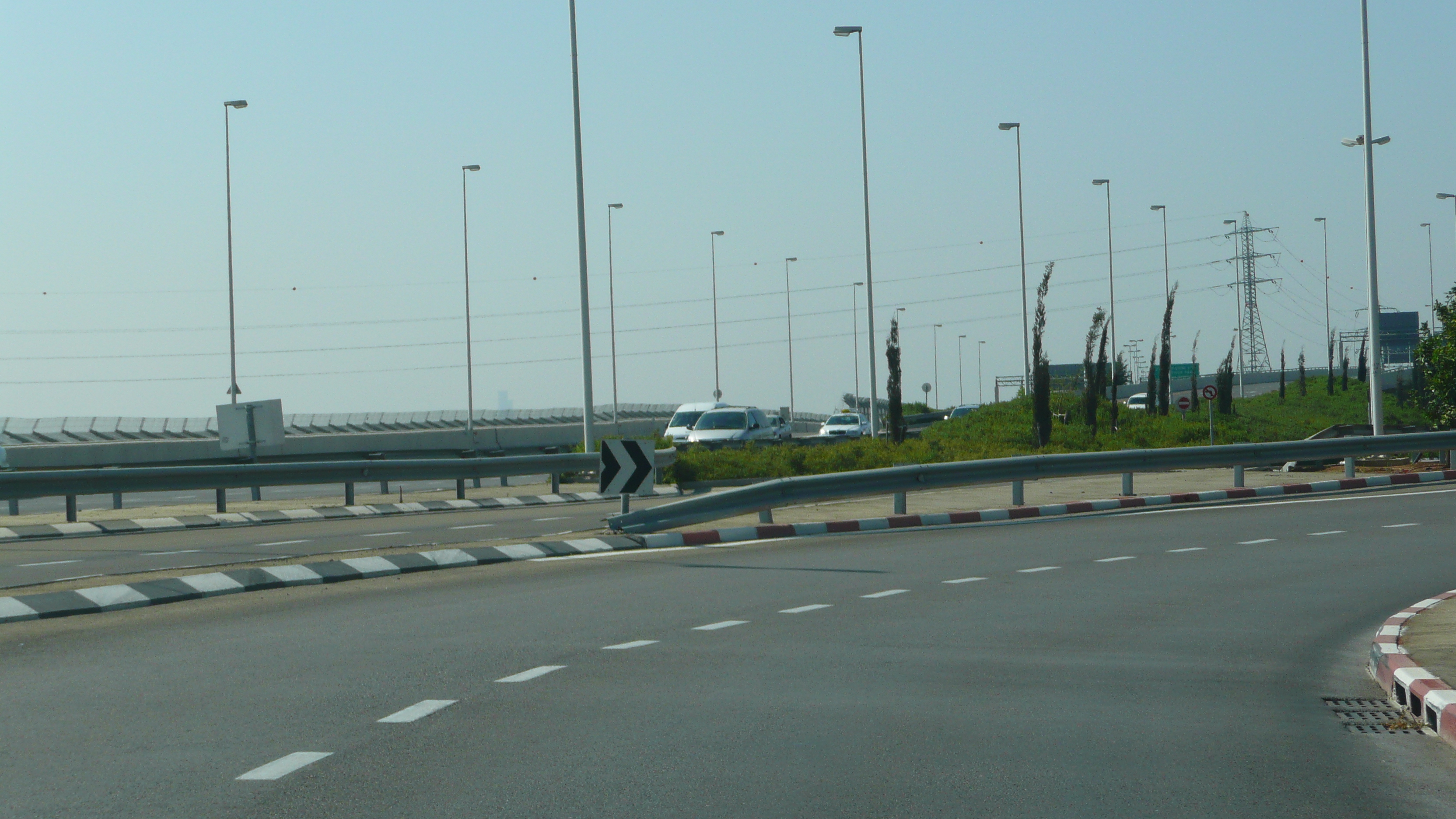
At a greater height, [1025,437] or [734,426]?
[734,426]

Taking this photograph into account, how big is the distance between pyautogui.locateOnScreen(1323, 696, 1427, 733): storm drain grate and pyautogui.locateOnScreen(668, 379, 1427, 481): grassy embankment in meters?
21.4

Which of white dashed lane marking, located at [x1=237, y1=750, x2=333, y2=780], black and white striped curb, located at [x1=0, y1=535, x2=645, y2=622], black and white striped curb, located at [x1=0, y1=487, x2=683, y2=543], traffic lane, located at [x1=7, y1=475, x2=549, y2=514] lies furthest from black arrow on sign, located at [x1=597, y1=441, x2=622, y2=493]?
white dashed lane marking, located at [x1=237, y1=750, x2=333, y2=780]

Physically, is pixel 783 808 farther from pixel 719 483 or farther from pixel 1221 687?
pixel 719 483

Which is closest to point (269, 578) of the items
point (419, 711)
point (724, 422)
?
point (419, 711)

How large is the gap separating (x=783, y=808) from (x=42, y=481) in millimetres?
17621

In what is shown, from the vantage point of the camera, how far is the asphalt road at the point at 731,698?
605 cm

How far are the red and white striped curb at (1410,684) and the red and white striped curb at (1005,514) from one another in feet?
33.1

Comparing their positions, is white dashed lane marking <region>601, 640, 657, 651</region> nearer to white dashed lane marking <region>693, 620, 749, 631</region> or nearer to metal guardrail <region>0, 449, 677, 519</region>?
white dashed lane marking <region>693, 620, 749, 631</region>

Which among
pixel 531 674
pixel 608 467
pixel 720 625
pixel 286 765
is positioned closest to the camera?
pixel 286 765

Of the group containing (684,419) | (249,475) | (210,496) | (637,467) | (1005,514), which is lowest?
(210,496)

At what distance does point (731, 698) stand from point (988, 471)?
16.3 metres

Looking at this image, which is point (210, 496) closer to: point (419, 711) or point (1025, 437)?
point (1025, 437)

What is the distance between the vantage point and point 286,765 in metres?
6.52

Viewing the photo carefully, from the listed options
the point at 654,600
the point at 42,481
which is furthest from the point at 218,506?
the point at 654,600
